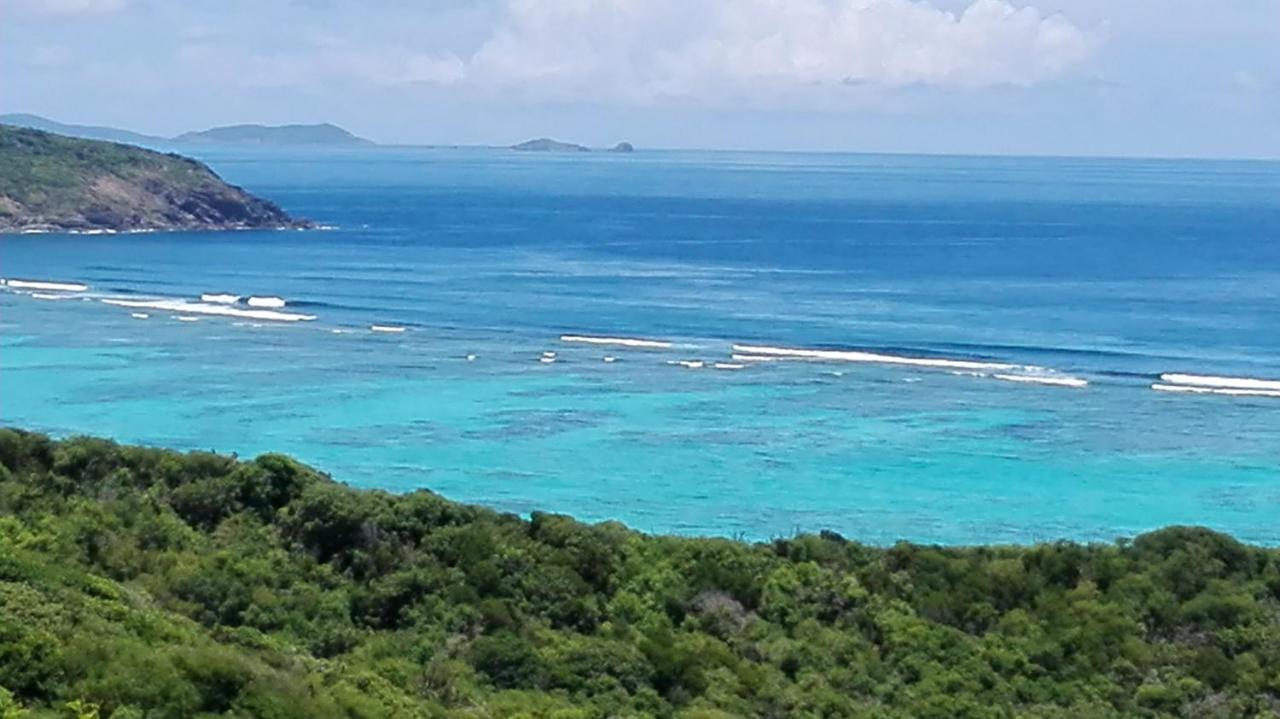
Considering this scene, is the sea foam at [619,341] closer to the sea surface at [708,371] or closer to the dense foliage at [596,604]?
the sea surface at [708,371]

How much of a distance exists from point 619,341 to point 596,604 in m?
40.4

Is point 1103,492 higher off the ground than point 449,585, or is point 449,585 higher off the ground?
point 449,585

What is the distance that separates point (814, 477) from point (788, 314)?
93.8 ft

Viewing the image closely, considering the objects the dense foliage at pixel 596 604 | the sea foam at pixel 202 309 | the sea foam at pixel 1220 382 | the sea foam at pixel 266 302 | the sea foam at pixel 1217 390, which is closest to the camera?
the dense foliage at pixel 596 604

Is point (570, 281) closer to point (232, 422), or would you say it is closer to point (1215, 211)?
point (232, 422)

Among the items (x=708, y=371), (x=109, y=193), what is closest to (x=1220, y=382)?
(x=708, y=371)

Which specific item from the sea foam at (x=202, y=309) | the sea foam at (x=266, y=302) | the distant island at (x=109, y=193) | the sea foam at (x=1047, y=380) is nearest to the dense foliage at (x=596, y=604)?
the sea foam at (x=1047, y=380)

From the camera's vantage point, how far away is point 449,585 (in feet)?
64.3

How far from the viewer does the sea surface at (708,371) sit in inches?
1527

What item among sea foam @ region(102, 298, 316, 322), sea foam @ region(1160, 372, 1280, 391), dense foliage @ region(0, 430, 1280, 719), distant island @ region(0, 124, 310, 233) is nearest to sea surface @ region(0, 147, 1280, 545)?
sea foam @ region(1160, 372, 1280, 391)

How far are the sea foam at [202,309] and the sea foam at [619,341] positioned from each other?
12.6m

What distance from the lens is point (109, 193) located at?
111m

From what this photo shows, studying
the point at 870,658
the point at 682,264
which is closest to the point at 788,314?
the point at 682,264

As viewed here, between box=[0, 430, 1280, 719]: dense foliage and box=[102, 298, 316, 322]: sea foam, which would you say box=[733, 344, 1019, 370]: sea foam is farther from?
box=[0, 430, 1280, 719]: dense foliage
